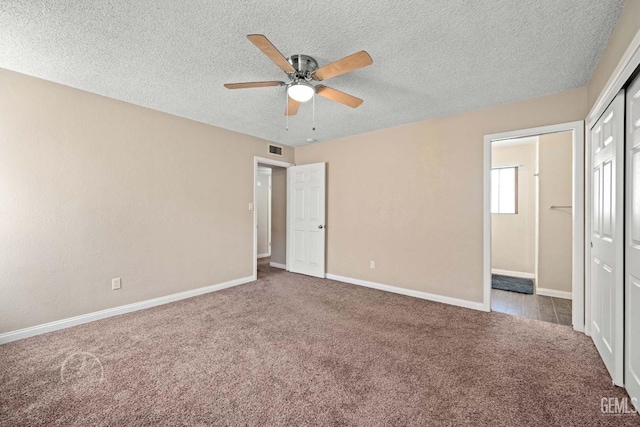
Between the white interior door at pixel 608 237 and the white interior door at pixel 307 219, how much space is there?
3.37 metres

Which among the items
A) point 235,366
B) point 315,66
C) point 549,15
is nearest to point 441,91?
point 549,15

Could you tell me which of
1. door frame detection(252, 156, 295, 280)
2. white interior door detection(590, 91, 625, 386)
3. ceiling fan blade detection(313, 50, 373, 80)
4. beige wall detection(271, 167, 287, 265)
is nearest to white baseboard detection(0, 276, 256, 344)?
door frame detection(252, 156, 295, 280)

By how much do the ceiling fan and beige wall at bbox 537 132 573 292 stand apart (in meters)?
3.44

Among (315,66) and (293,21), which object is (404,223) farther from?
(293,21)

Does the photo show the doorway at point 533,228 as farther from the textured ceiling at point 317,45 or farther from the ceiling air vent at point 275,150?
the ceiling air vent at point 275,150

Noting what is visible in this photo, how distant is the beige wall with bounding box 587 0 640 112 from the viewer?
4.97 feet

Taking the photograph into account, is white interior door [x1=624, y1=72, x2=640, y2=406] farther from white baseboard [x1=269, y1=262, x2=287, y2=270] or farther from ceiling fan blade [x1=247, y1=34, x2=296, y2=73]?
white baseboard [x1=269, y1=262, x2=287, y2=270]

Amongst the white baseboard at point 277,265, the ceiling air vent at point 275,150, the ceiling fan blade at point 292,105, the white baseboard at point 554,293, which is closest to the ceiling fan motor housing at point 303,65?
the ceiling fan blade at point 292,105

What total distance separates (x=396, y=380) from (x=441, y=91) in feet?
8.98

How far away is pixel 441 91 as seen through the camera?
2.82 m

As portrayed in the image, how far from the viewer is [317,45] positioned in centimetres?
205

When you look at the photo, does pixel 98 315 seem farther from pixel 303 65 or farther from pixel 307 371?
pixel 303 65

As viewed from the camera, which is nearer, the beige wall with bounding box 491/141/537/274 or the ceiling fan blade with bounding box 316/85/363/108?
the ceiling fan blade with bounding box 316/85/363/108

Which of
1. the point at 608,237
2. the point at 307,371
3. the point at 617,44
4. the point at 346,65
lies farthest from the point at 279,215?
the point at 617,44
